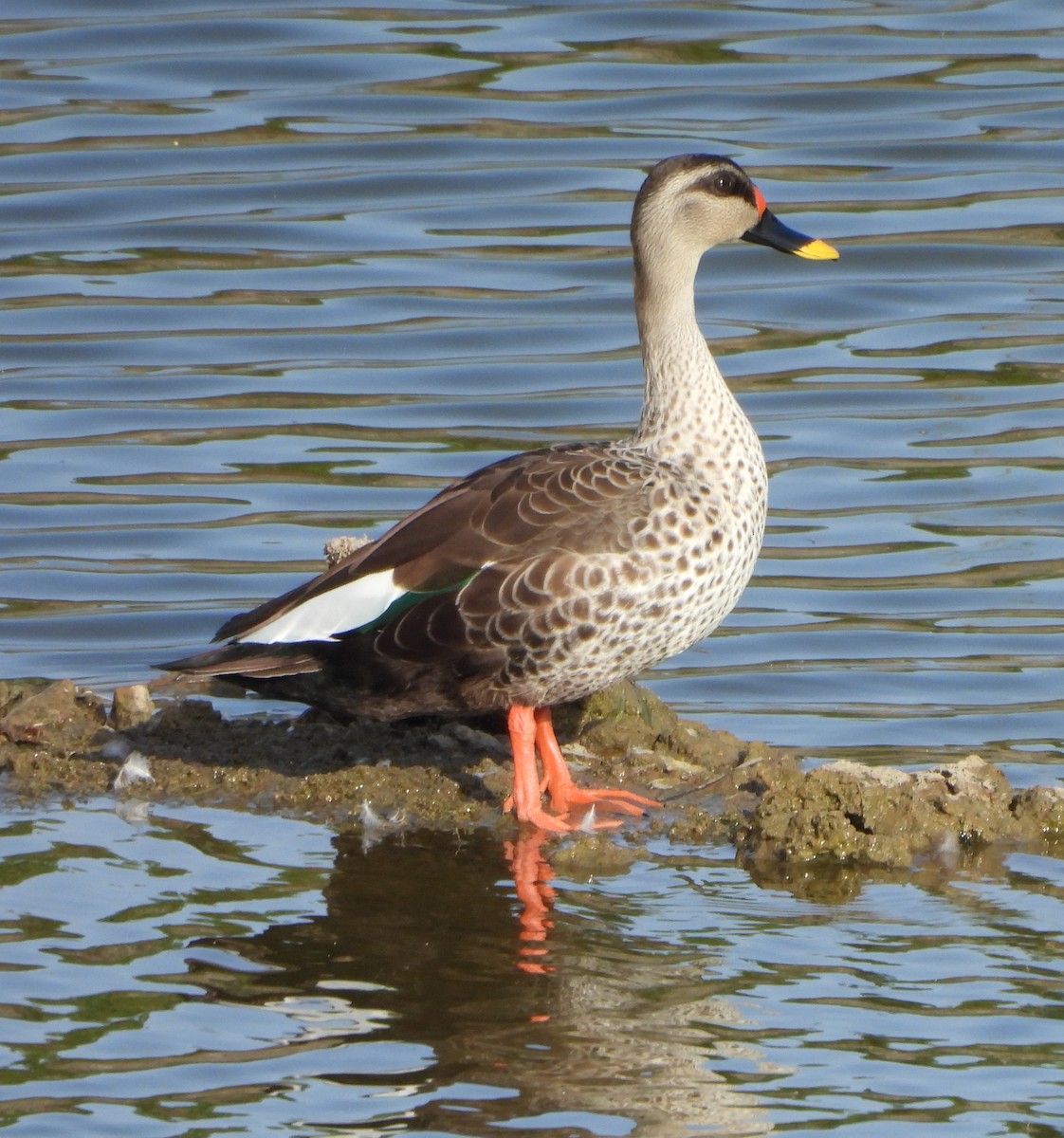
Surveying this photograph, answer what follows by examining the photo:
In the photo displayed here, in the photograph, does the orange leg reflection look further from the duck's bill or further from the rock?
the duck's bill

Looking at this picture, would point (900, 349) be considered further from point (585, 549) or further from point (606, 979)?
point (606, 979)

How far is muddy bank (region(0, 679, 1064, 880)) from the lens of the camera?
→ 6785 millimetres

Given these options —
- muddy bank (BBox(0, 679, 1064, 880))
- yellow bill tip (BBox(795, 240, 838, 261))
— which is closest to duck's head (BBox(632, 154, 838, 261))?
yellow bill tip (BBox(795, 240, 838, 261))

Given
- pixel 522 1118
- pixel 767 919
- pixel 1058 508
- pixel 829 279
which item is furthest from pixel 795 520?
pixel 522 1118

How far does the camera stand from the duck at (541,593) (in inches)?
269

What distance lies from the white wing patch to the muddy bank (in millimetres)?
498

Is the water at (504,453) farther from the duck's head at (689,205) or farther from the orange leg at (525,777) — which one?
the duck's head at (689,205)

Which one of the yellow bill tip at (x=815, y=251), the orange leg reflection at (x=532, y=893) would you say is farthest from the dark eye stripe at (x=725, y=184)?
the orange leg reflection at (x=532, y=893)

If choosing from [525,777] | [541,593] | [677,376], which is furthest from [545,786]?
[677,376]

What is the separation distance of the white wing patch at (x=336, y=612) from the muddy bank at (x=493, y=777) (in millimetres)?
498

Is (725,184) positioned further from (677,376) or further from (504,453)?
(504,453)

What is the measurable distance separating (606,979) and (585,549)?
1457 mm

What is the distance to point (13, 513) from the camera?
11.1 metres

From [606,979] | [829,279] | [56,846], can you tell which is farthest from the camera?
[829,279]
